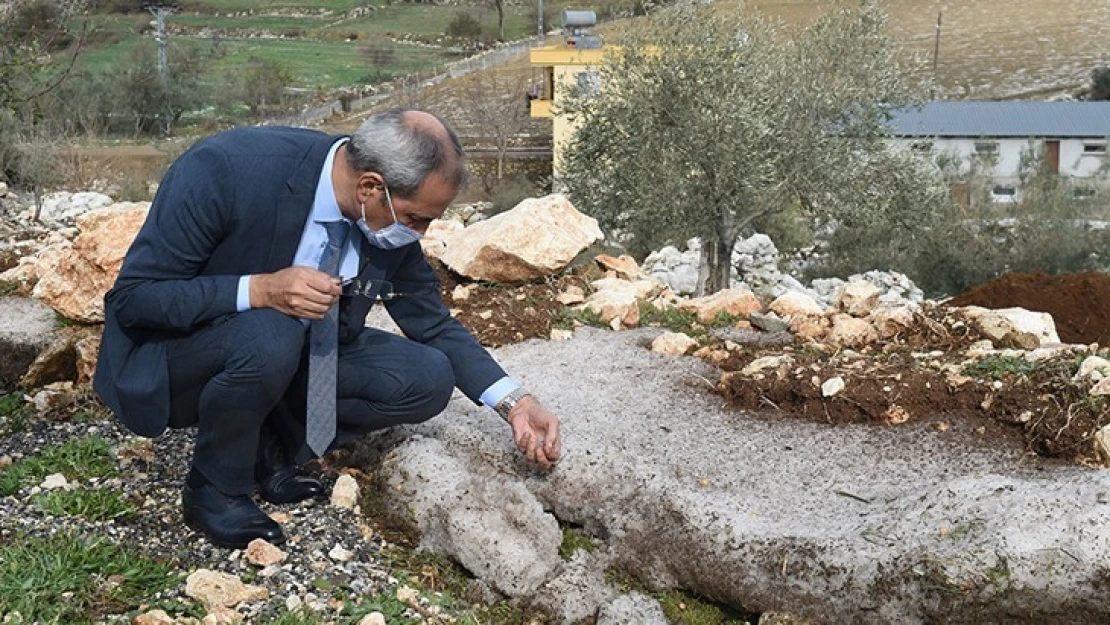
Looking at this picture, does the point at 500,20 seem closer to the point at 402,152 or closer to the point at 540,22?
the point at 540,22

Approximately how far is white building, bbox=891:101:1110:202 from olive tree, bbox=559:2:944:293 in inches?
627

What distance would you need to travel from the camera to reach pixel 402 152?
11.4 ft

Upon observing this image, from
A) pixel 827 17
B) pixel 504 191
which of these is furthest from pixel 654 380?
pixel 504 191

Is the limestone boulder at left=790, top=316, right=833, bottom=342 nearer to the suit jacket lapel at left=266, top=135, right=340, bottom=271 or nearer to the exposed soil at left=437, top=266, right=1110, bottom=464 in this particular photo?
the exposed soil at left=437, top=266, right=1110, bottom=464

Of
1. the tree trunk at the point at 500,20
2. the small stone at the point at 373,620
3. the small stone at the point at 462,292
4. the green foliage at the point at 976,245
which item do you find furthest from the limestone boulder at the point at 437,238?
the tree trunk at the point at 500,20

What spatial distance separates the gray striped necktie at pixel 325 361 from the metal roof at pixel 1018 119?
35468mm

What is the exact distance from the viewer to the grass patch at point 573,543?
4.23m

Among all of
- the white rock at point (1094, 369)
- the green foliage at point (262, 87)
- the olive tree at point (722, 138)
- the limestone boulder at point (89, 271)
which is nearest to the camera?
the white rock at point (1094, 369)

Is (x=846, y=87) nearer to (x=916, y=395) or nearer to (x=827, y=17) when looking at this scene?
(x=827, y=17)

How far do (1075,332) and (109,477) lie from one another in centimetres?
793

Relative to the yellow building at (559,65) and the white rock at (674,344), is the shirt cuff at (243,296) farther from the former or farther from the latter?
the yellow building at (559,65)

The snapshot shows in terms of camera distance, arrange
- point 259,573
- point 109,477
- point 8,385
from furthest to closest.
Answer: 1. point 8,385
2. point 109,477
3. point 259,573

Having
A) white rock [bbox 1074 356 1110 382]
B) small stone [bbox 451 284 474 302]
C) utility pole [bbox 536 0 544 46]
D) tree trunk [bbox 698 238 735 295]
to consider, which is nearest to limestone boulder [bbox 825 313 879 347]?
white rock [bbox 1074 356 1110 382]

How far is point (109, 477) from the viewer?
452 cm
